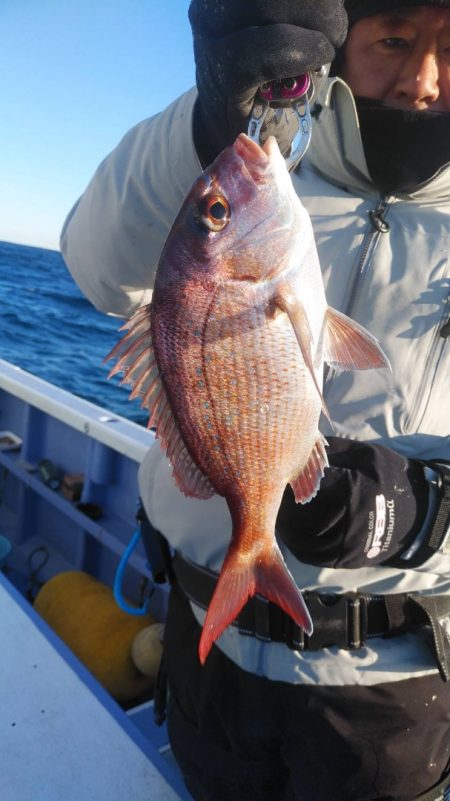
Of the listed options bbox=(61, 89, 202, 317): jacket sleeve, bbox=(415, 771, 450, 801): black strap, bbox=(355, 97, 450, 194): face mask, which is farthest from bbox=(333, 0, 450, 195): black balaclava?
bbox=(415, 771, 450, 801): black strap

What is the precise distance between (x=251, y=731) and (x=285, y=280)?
1291 mm

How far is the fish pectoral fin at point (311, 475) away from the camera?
1.33 meters

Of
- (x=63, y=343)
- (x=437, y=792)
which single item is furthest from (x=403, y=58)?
(x=63, y=343)

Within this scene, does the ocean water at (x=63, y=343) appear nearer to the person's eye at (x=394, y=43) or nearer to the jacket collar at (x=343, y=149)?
the jacket collar at (x=343, y=149)

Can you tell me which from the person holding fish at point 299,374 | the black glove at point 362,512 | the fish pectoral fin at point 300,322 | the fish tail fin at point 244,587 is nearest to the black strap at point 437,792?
the person holding fish at point 299,374

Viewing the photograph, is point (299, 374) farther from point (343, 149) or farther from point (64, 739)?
point (64, 739)

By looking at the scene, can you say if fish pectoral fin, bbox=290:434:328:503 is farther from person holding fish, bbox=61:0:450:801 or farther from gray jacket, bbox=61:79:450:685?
gray jacket, bbox=61:79:450:685

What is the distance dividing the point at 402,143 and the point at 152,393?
1.02 m

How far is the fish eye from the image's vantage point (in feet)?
4.40

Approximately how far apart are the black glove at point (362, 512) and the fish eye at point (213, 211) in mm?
673

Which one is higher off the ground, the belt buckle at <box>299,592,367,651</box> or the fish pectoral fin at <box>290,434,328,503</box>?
the fish pectoral fin at <box>290,434,328,503</box>

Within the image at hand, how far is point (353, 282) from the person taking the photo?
5.25 feet

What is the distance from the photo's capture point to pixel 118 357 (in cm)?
140

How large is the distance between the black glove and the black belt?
0.57 ft
